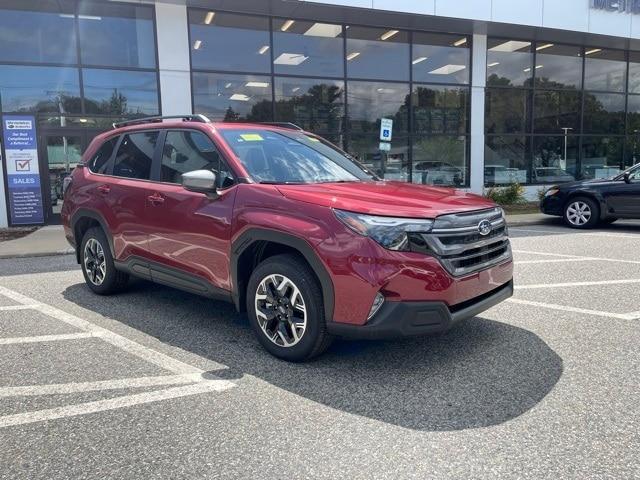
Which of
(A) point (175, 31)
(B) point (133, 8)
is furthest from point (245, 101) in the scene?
(B) point (133, 8)

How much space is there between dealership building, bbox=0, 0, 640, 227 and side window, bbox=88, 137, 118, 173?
7514 millimetres

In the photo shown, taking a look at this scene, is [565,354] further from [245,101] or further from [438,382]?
[245,101]

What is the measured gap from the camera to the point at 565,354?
3.96 m

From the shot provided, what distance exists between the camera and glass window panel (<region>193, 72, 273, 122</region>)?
13.5 m

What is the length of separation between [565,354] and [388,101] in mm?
12737

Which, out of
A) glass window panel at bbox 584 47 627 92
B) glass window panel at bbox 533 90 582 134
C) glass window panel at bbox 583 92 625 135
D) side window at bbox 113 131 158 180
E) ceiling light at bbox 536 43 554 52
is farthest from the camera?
glass window panel at bbox 583 92 625 135

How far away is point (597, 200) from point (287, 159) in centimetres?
937

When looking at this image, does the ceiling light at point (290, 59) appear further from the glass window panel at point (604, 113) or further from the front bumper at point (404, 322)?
the front bumper at point (404, 322)

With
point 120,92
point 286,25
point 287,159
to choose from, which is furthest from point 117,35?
point 287,159

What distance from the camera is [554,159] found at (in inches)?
719

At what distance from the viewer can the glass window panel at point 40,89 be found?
12008 millimetres

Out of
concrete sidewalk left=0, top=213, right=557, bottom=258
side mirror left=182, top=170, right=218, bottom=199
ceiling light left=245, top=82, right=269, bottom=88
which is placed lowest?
concrete sidewalk left=0, top=213, right=557, bottom=258

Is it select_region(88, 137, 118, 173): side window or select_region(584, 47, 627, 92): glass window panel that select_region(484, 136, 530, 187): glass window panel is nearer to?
select_region(584, 47, 627, 92): glass window panel

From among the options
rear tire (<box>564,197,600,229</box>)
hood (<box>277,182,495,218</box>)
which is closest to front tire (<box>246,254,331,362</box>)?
hood (<box>277,182,495,218</box>)
